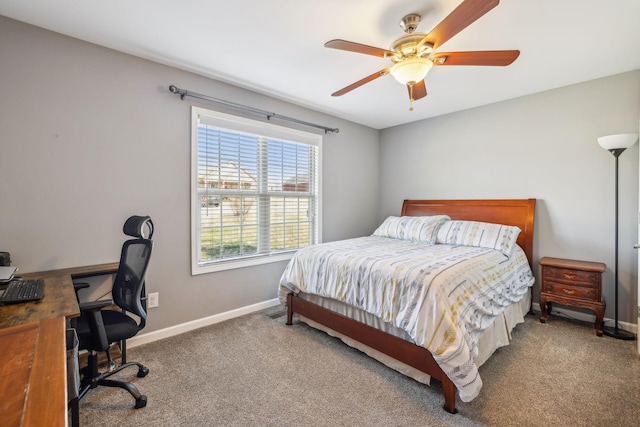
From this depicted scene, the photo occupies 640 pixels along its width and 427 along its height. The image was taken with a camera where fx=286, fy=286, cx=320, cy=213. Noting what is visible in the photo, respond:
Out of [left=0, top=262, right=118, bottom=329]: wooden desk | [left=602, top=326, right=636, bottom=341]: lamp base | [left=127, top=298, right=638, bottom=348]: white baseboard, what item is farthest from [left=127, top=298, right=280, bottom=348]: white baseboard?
[left=602, top=326, right=636, bottom=341]: lamp base

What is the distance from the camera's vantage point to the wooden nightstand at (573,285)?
2.67 metres

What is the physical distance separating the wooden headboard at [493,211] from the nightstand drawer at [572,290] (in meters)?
0.38

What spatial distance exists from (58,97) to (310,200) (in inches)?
104

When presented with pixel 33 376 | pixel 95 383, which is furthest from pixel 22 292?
pixel 33 376

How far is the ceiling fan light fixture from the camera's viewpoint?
1903 millimetres

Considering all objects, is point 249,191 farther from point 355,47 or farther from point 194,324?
point 355,47

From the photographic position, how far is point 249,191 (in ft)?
10.7

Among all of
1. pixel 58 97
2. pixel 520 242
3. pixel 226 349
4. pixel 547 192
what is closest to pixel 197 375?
pixel 226 349

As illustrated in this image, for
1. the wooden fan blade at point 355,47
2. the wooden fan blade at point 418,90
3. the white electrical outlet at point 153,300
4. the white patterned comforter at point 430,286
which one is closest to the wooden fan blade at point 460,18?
the wooden fan blade at point 355,47

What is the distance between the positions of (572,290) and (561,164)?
4.40 feet

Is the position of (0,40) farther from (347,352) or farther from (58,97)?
(347,352)

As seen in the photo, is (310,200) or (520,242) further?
(310,200)

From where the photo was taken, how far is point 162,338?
263 centimetres

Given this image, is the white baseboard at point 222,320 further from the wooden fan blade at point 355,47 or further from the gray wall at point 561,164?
the wooden fan blade at point 355,47
